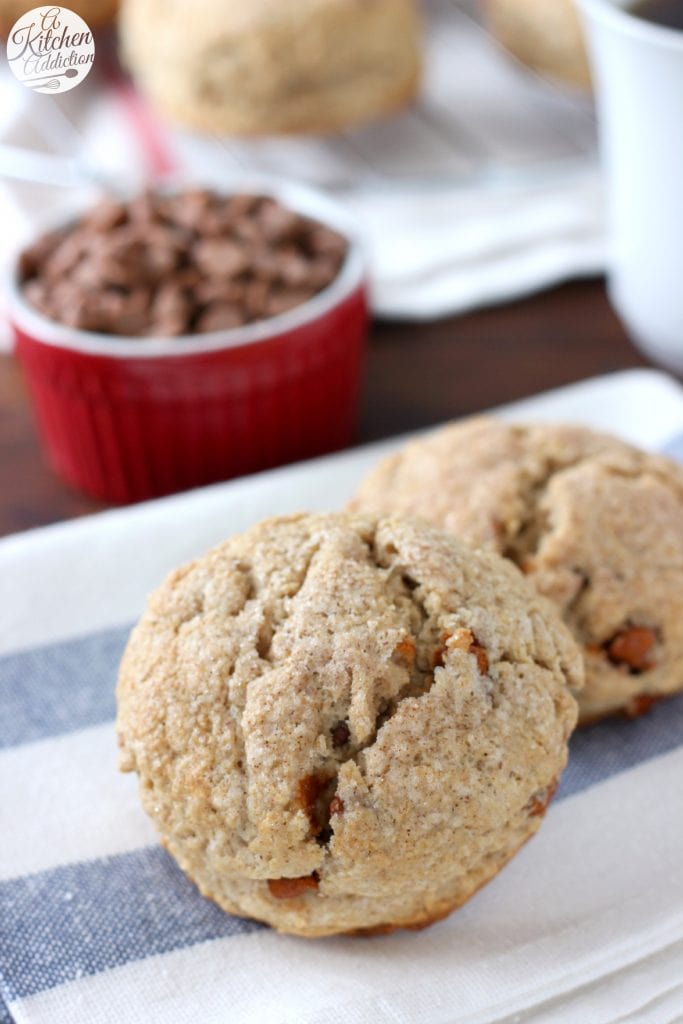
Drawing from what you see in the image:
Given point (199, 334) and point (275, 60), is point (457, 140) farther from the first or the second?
point (199, 334)

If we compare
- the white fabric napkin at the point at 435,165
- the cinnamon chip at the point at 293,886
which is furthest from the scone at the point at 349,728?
the white fabric napkin at the point at 435,165

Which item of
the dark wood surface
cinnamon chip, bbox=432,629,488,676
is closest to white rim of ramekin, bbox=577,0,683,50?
the dark wood surface

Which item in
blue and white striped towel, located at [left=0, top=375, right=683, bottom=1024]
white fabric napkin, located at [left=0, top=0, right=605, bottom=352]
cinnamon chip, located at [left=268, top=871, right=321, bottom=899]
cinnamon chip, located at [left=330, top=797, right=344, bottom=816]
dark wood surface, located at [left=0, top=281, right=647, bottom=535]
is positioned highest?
cinnamon chip, located at [left=330, top=797, right=344, bottom=816]

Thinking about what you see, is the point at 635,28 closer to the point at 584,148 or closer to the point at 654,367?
the point at 654,367

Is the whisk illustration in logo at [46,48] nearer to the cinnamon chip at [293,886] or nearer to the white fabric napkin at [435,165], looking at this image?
the cinnamon chip at [293,886]

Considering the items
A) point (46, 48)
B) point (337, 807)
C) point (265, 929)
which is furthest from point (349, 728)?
point (46, 48)

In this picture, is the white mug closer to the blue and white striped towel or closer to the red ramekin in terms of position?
the red ramekin
